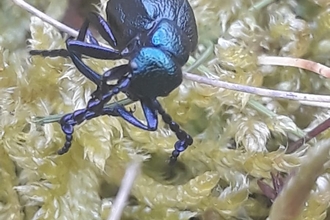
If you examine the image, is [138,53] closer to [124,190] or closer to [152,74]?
[152,74]

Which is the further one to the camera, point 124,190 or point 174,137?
point 174,137

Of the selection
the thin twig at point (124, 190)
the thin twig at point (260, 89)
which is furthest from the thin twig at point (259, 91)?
the thin twig at point (124, 190)

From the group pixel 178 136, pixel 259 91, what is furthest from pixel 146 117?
pixel 259 91

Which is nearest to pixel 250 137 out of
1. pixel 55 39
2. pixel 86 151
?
pixel 86 151

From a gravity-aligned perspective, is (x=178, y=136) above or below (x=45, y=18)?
below

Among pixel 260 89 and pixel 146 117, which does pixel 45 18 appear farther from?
pixel 260 89

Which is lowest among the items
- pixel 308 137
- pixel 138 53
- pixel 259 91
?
pixel 308 137

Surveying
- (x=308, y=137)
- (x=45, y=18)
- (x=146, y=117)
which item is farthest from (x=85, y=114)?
(x=308, y=137)

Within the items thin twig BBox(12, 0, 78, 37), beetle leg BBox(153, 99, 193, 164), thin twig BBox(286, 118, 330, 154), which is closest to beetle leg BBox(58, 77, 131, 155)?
beetle leg BBox(153, 99, 193, 164)
